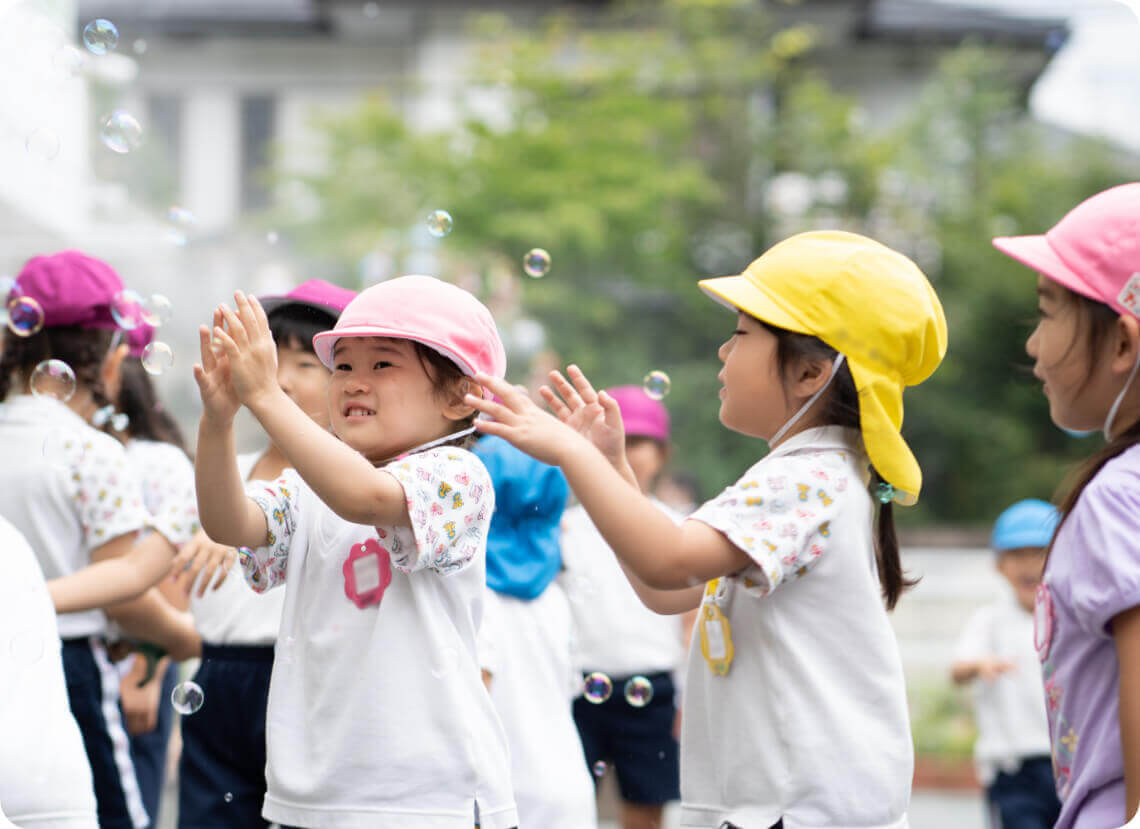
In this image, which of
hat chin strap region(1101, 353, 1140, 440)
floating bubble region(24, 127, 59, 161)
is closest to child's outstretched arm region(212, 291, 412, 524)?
hat chin strap region(1101, 353, 1140, 440)

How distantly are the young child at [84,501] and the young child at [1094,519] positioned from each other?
1.90m

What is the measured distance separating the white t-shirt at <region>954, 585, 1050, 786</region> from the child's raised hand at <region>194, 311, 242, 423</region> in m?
3.33

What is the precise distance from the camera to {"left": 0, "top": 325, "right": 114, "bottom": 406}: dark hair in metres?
2.93

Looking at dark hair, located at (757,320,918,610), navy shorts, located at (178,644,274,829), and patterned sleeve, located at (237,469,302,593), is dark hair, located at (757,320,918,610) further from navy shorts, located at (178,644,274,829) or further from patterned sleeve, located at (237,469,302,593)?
navy shorts, located at (178,644,274,829)

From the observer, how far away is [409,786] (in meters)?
1.90

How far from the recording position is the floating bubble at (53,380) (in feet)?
9.06

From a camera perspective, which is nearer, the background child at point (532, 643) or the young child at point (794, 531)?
the young child at point (794, 531)

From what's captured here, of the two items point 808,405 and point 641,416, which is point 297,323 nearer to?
point 808,405

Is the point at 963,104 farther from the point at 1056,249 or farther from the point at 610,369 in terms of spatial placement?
the point at 1056,249

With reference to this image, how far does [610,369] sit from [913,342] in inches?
348

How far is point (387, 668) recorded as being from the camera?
1.93m

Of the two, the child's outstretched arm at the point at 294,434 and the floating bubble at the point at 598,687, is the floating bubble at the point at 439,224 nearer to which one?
the child's outstretched arm at the point at 294,434

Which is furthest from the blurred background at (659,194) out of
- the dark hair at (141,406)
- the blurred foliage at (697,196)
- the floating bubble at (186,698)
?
the floating bubble at (186,698)

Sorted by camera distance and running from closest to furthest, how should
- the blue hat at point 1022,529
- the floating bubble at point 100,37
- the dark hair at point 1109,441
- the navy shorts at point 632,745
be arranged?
the dark hair at point 1109,441 < the floating bubble at point 100,37 < the navy shorts at point 632,745 < the blue hat at point 1022,529
